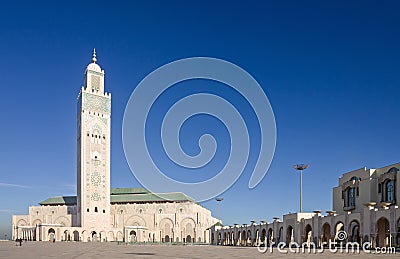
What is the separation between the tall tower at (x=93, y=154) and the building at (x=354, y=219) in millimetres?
42775

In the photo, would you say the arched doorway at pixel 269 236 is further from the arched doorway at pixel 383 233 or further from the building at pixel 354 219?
the arched doorway at pixel 383 233

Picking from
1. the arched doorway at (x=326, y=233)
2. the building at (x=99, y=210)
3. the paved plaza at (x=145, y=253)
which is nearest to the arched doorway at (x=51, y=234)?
the building at (x=99, y=210)

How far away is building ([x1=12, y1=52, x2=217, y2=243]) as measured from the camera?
303ft

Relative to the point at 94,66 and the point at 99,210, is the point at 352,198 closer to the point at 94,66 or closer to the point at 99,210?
the point at 99,210

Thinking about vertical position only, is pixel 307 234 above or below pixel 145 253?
below

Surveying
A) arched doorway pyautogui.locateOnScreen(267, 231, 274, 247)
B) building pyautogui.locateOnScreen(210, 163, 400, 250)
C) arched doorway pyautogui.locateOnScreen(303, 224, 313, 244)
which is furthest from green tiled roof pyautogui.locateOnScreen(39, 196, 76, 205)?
arched doorway pyautogui.locateOnScreen(303, 224, 313, 244)

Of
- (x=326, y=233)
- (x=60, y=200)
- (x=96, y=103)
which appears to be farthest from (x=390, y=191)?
(x=60, y=200)

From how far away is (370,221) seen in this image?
36625mm

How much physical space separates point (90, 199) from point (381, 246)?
223ft

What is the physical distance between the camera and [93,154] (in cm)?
9494

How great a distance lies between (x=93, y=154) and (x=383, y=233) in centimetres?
6834

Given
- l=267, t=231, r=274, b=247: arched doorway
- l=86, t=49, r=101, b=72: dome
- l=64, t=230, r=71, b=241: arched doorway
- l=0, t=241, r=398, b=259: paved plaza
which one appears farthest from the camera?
l=86, t=49, r=101, b=72: dome

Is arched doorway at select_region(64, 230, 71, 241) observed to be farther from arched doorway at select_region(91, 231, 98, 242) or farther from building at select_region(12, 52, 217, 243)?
arched doorway at select_region(91, 231, 98, 242)

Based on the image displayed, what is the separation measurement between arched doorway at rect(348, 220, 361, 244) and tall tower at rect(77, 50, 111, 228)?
62235mm
